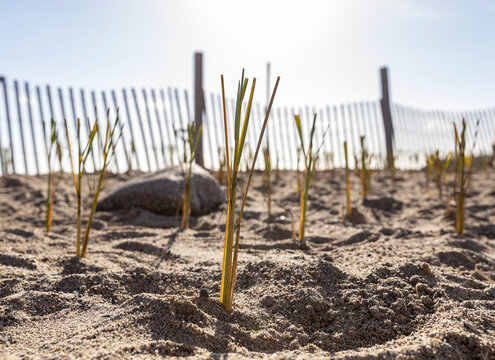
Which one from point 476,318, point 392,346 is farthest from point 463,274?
point 392,346

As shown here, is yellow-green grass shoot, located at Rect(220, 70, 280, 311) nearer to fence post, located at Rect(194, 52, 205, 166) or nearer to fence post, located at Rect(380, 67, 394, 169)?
fence post, located at Rect(194, 52, 205, 166)

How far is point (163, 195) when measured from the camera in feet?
10.1

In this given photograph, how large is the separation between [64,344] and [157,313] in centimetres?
23

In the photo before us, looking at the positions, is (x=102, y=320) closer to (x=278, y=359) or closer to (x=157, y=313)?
(x=157, y=313)

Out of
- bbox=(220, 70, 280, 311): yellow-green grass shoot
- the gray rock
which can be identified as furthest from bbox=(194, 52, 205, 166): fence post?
bbox=(220, 70, 280, 311): yellow-green grass shoot

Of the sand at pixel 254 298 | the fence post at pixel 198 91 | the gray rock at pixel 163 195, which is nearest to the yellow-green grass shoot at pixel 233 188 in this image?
the sand at pixel 254 298

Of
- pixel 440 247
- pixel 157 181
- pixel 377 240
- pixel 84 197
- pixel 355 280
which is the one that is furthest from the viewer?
pixel 84 197

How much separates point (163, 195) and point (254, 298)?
6.70 feet

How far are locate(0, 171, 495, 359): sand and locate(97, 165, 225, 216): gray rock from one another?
0.88 m

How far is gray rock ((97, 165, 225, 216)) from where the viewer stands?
307 centimetres

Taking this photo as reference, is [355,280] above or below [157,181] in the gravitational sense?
below

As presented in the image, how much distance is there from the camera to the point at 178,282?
1.30m

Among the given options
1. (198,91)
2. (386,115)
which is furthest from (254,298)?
(386,115)

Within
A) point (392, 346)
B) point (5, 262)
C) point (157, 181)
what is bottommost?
point (392, 346)
